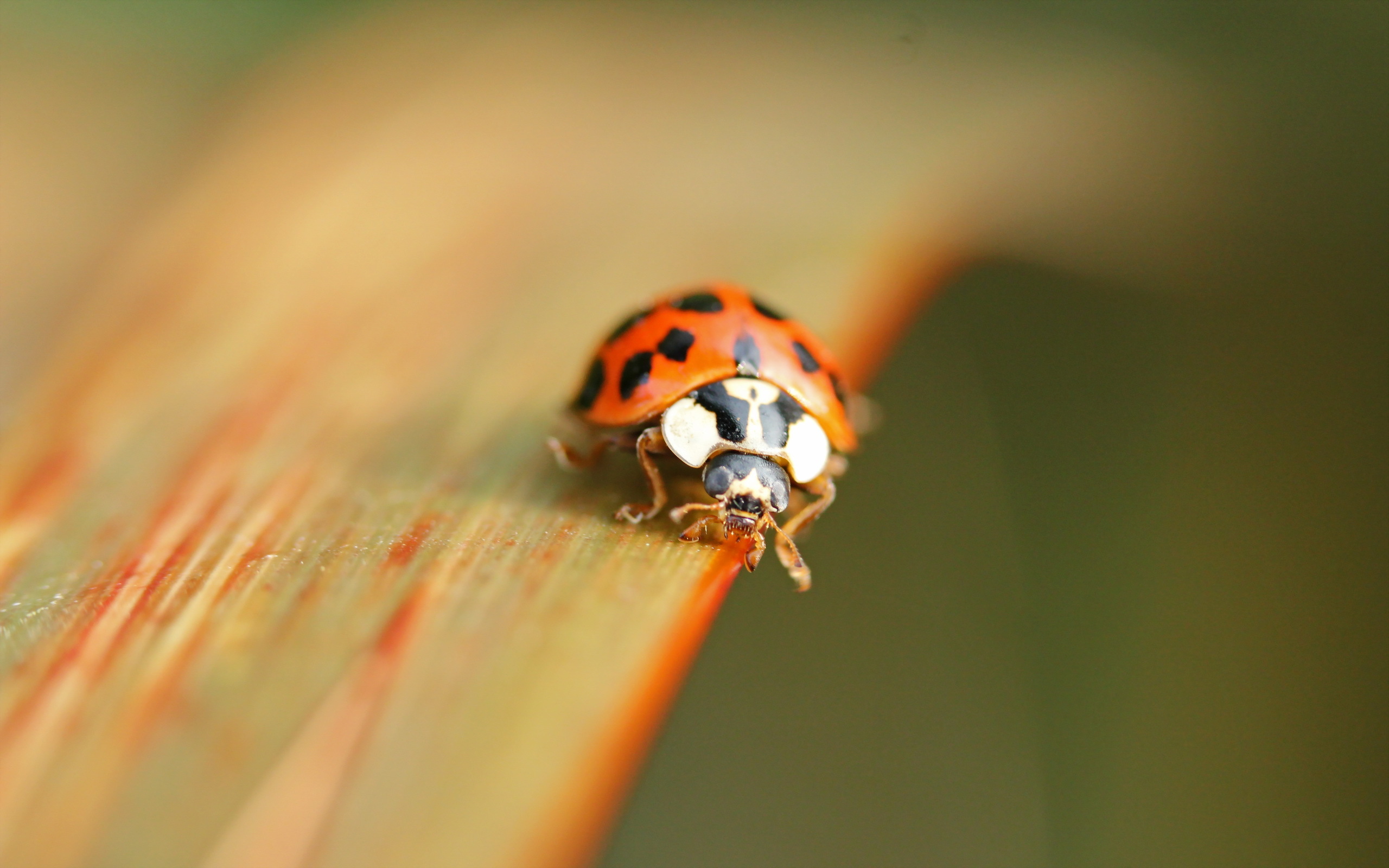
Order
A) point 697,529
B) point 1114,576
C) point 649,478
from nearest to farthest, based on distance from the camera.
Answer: point 697,529 < point 649,478 < point 1114,576

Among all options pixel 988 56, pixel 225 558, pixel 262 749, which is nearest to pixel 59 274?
pixel 225 558

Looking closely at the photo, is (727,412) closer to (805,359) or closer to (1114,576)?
(805,359)

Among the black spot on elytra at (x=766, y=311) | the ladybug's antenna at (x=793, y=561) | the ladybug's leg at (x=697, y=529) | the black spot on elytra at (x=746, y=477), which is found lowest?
the ladybug's leg at (x=697, y=529)

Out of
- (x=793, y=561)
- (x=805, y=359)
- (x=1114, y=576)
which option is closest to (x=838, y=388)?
(x=805, y=359)

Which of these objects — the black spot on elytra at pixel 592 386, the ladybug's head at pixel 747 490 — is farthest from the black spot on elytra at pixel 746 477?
the black spot on elytra at pixel 592 386

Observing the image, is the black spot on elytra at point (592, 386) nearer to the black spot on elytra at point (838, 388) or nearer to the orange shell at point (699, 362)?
the orange shell at point (699, 362)

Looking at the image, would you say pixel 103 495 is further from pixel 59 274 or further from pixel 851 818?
pixel 851 818
